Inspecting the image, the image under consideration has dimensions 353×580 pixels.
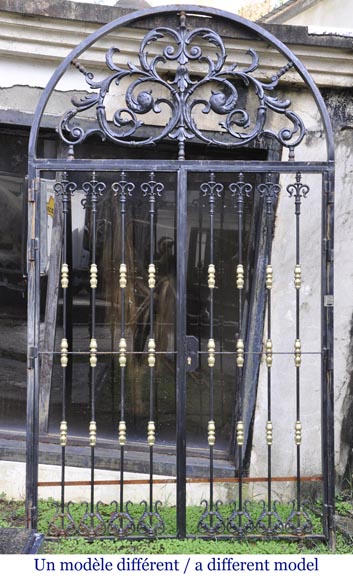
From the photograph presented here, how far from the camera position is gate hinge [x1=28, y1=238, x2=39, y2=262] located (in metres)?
3.82

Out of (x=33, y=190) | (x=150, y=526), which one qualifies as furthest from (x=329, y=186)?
(x=150, y=526)

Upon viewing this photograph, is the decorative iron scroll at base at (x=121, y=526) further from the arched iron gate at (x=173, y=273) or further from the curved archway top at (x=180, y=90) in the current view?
the curved archway top at (x=180, y=90)

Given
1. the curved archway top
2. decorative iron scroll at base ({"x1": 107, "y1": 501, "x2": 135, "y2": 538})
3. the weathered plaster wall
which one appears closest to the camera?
the curved archway top

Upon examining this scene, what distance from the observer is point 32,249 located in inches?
151

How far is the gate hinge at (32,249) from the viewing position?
3822mm

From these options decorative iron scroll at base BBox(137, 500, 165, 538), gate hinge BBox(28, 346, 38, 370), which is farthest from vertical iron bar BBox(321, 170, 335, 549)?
gate hinge BBox(28, 346, 38, 370)

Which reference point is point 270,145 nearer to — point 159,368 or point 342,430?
point 159,368

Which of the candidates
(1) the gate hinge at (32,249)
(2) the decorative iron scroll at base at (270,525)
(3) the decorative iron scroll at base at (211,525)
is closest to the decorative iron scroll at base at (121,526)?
(3) the decorative iron scroll at base at (211,525)

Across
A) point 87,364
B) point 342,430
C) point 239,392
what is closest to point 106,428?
point 87,364

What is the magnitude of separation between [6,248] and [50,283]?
44 centimetres

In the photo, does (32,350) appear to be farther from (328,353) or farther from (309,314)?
(309,314)

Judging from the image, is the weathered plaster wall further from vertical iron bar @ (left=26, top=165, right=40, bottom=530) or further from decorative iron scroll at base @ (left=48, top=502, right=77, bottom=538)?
vertical iron bar @ (left=26, top=165, right=40, bottom=530)

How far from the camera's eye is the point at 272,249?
4.60 meters

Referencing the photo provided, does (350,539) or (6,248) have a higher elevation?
(6,248)
